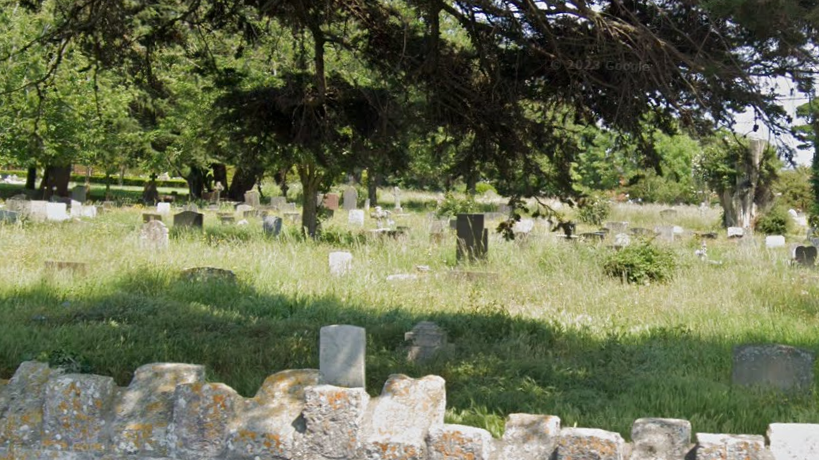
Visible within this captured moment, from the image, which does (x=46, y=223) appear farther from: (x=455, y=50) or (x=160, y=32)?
(x=455, y=50)

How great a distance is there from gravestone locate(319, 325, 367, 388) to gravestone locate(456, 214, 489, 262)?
10627 mm

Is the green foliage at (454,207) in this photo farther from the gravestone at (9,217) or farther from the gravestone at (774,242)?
the gravestone at (9,217)

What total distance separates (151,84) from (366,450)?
5.65 meters

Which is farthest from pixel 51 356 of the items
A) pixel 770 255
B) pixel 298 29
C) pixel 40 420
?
pixel 770 255

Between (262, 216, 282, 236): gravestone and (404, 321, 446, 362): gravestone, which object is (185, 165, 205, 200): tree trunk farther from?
(404, 321, 446, 362): gravestone

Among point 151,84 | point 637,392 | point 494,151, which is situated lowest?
point 637,392

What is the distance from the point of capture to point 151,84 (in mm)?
8883

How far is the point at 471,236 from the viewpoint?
53.7ft

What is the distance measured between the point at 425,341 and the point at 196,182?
4079cm

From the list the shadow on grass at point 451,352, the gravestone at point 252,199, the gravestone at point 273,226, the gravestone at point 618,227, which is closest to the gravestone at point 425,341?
the shadow on grass at point 451,352

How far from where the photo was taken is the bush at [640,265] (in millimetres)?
14430

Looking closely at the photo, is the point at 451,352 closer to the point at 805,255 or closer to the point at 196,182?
the point at 805,255

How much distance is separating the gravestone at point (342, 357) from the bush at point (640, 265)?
9708 mm

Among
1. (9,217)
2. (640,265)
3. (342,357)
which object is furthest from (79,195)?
(342,357)
